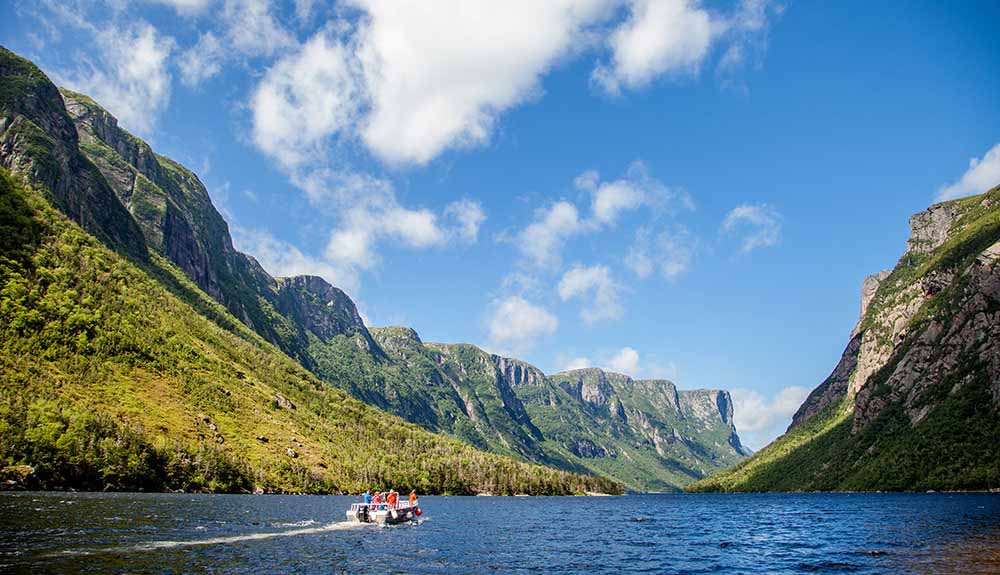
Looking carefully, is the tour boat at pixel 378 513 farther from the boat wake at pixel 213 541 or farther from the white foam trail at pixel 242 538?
the boat wake at pixel 213 541

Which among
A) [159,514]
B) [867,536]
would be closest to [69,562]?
[159,514]

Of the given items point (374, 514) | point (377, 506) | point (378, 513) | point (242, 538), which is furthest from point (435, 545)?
point (377, 506)

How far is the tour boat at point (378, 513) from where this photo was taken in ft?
319

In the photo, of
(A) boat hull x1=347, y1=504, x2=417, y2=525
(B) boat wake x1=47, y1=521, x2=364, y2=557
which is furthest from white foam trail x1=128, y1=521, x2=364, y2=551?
(A) boat hull x1=347, y1=504, x2=417, y2=525

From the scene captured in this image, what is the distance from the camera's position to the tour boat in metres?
97.2

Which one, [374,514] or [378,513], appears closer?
[374,514]

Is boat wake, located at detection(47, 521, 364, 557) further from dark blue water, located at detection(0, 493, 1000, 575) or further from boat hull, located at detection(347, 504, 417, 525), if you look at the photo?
boat hull, located at detection(347, 504, 417, 525)

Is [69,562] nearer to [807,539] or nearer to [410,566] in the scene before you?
[410,566]

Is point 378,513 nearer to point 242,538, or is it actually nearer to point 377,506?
point 377,506

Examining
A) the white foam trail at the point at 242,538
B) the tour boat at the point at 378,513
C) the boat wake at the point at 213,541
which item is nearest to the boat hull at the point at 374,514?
the tour boat at the point at 378,513

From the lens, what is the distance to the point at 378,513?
98.5 metres

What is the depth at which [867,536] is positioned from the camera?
269 ft

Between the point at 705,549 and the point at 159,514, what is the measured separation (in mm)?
81151

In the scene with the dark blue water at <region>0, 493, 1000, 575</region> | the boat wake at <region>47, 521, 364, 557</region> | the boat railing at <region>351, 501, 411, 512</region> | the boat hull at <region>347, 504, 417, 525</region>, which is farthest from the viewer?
the boat railing at <region>351, 501, 411, 512</region>
